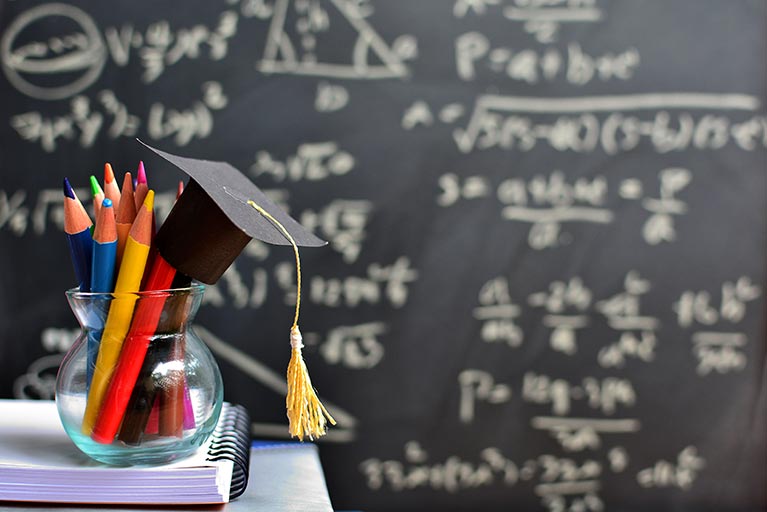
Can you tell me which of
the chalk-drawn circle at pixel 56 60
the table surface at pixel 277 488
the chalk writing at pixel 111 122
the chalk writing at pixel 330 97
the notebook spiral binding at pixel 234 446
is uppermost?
the chalk-drawn circle at pixel 56 60

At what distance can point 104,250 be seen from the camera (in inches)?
28.7

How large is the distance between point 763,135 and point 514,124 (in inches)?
16.7

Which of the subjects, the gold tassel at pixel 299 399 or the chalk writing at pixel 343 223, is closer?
the gold tassel at pixel 299 399

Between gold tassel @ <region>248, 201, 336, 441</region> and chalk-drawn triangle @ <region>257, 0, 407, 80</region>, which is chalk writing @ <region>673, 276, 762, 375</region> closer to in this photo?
chalk-drawn triangle @ <region>257, 0, 407, 80</region>

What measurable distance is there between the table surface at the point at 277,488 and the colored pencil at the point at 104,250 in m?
0.21

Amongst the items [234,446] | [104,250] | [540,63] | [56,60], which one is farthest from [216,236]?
[540,63]

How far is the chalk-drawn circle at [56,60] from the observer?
108 cm

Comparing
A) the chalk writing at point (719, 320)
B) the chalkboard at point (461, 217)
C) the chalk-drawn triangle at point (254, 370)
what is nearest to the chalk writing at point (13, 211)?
the chalkboard at point (461, 217)

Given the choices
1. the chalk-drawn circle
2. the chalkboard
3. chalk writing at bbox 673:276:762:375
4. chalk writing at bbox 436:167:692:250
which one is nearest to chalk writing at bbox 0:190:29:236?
the chalkboard

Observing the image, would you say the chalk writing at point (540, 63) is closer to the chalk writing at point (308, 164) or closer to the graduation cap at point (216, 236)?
the chalk writing at point (308, 164)

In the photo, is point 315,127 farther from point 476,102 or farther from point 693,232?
point 693,232

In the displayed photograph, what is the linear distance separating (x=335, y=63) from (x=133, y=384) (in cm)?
62

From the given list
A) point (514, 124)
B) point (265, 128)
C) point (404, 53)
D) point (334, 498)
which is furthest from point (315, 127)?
point (334, 498)

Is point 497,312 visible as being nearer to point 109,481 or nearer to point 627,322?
point 627,322
